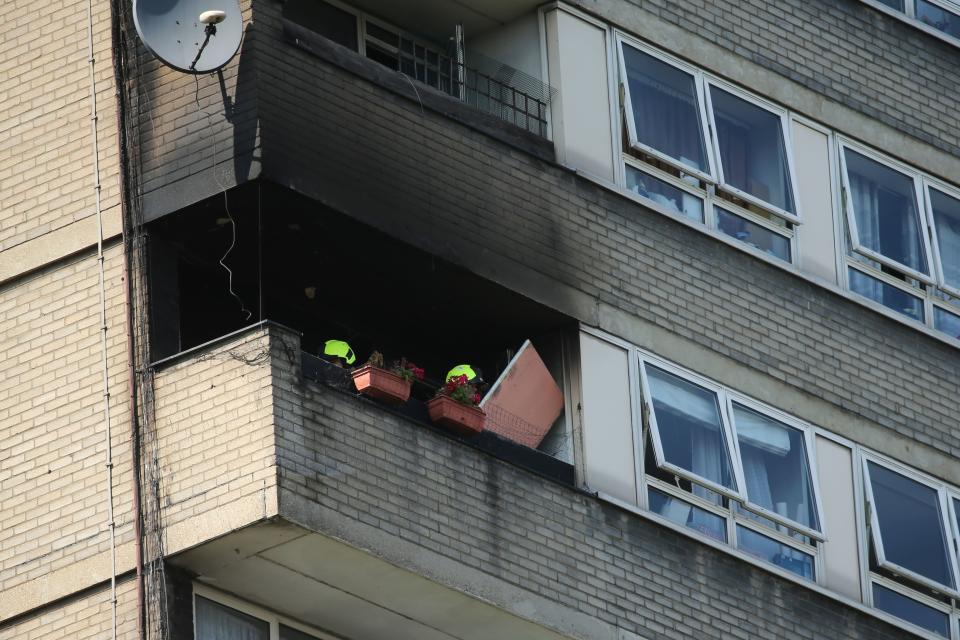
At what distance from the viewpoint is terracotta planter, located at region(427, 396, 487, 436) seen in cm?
2227

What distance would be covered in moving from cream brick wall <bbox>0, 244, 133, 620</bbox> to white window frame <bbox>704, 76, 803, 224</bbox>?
630 cm

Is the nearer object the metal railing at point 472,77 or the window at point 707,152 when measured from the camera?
the metal railing at point 472,77

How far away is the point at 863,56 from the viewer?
27672 mm

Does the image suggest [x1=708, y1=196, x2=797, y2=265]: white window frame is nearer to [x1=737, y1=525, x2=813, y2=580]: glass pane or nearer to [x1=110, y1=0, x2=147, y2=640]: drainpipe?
[x1=737, y1=525, x2=813, y2=580]: glass pane

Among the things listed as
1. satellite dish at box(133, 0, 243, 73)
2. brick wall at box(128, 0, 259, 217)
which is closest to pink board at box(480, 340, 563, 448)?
brick wall at box(128, 0, 259, 217)

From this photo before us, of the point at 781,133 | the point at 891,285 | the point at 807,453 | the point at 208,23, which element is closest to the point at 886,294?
the point at 891,285

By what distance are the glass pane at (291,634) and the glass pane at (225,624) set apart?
0.13 m

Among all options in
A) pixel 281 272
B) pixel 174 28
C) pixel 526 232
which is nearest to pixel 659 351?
pixel 526 232

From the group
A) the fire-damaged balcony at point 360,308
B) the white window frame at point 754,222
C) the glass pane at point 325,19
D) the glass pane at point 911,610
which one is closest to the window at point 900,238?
the white window frame at point 754,222

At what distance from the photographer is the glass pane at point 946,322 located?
27.5 m

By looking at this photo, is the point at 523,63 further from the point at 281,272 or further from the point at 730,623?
the point at 730,623

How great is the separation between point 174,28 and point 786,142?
702cm

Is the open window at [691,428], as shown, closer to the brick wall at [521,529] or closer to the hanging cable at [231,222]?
the brick wall at [521,529]

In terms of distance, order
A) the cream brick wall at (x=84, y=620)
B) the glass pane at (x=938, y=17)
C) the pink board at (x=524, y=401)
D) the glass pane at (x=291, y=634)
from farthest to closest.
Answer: the glass pane at (x=938, y=17) → the pink board at (x=524, y=401) → the glass pane at (x=291, y=634) → the cream brick wall at (x=84, y=620)
